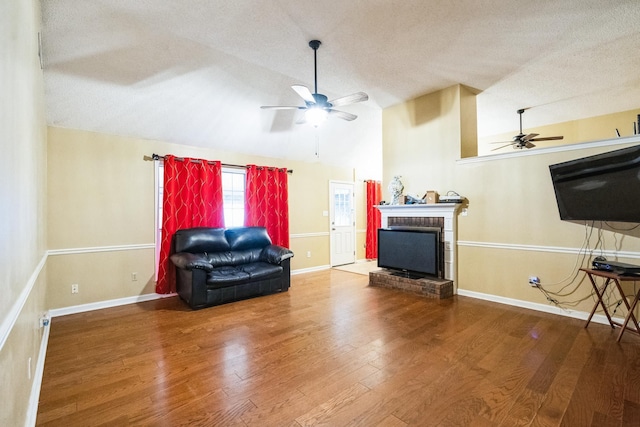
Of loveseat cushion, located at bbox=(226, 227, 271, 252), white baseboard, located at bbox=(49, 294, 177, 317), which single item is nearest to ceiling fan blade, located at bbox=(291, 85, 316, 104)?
loveseat cushion, located at bbox=(226, 227, 271, 252)

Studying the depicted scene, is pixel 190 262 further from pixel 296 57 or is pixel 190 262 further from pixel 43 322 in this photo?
pixel 296 57

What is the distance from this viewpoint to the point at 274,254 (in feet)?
15.7

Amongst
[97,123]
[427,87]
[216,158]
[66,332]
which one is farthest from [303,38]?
[66,332]

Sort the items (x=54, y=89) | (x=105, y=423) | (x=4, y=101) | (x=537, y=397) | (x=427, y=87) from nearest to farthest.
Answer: (x=4, y=101) < (x=105, y=423) < (x=537, y=397) < (x=54, y=89) < (x=427, y=87)

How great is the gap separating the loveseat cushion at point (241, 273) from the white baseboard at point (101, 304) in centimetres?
105

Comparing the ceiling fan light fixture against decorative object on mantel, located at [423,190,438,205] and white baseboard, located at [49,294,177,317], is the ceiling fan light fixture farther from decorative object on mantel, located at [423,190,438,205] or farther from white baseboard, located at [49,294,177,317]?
white baseboard, located at [49,294,177,317]

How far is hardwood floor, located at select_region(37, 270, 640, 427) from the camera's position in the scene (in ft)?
6.07

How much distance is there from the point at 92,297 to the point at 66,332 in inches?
33.6

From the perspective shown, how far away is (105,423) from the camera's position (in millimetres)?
1795

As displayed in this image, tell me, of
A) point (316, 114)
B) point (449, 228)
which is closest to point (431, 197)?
point (449, 228)

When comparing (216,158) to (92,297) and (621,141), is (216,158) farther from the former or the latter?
(621,141)

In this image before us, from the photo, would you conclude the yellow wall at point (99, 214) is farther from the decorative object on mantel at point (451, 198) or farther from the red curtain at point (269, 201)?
the decorative object on mantel at point (451, 198)

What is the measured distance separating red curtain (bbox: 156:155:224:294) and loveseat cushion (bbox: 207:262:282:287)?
80cm

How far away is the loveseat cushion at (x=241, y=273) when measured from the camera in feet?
13.2
